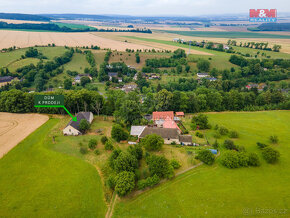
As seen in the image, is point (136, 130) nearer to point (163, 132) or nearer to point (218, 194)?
point (163, 132)

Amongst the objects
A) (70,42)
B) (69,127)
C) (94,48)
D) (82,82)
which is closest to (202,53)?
(94,48)

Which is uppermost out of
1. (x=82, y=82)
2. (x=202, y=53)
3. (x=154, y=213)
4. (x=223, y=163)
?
(x=202, y=53)

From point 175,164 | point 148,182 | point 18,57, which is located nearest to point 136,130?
point 175,164

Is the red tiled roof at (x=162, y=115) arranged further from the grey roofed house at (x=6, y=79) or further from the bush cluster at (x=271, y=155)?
the grey roofed house at (x=6, y=79)

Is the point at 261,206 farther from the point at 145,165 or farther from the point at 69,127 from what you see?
the point at 69,127

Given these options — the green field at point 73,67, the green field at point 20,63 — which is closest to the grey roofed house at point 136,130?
the green field at point 73,67
